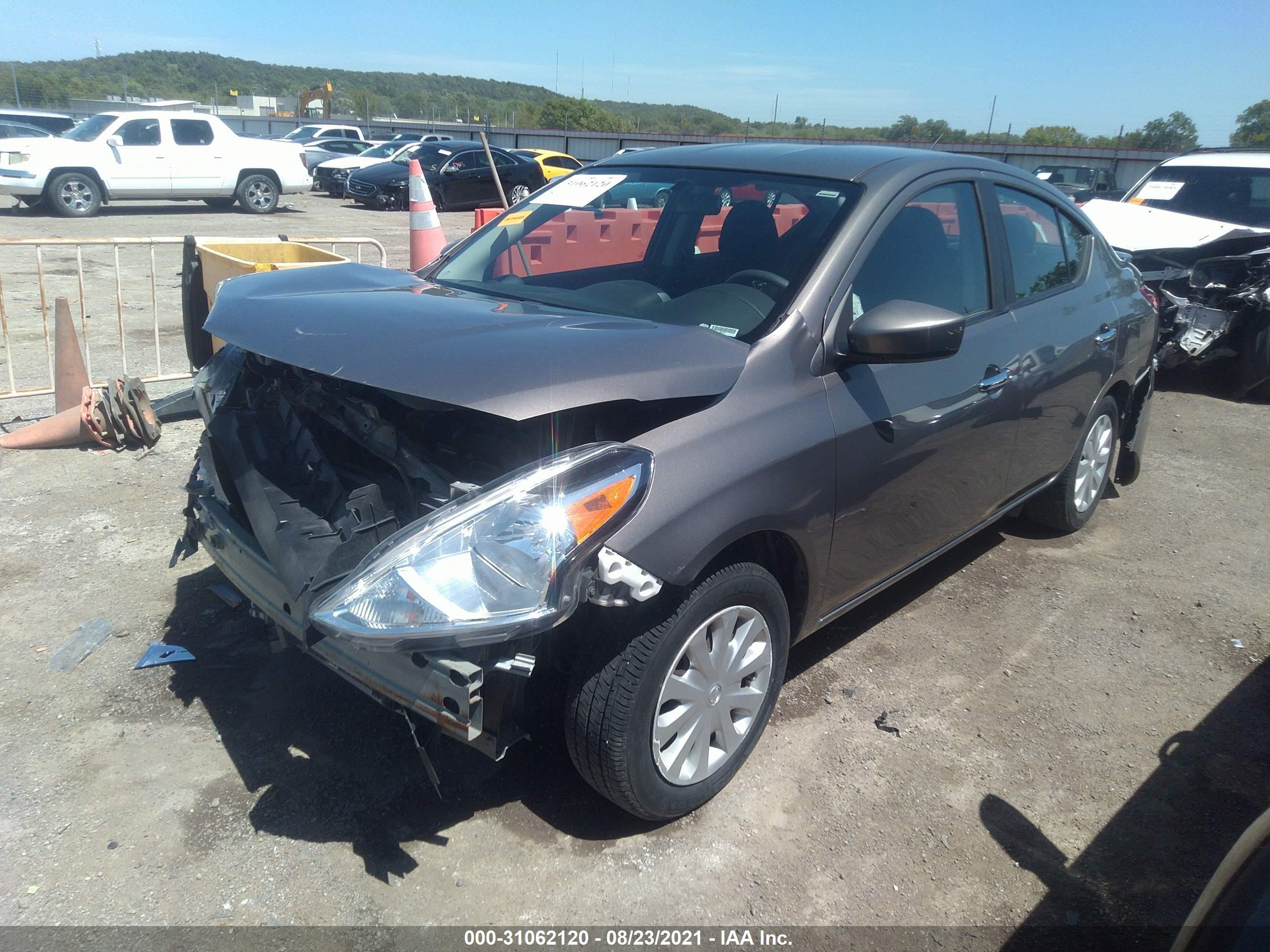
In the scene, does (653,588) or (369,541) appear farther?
(369,541)

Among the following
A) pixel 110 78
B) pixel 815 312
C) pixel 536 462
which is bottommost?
pixel 536 462

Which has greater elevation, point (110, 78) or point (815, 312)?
point (110, 78)

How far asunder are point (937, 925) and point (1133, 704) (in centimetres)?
153

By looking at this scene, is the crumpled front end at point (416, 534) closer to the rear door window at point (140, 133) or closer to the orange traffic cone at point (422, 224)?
the orange traffic cone at point (422, 224)

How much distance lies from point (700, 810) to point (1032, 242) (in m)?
2.80

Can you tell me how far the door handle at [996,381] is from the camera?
3.35 m

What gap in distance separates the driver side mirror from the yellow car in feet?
66.2

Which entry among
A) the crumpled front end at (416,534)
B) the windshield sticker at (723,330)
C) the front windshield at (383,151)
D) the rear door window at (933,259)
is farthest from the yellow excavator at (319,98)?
the windshield sticker at (723,330)

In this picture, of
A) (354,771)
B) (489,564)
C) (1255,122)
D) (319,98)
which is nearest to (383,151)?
(354,771)

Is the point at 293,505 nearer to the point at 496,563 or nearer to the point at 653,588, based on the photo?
the point at 496,563

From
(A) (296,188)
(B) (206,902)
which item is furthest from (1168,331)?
(A) (296,188)

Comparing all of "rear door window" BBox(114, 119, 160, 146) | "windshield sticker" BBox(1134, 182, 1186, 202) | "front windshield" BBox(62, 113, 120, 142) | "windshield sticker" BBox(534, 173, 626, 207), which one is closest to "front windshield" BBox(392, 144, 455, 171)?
"rear door window" BBox(114, 119, 160, 146)

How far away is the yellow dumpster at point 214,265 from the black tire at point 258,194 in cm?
1389

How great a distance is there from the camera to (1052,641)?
12.6 feet
